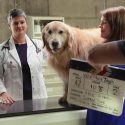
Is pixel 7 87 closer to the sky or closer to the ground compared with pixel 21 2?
closer to the ground

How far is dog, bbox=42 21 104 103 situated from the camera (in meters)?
1.74

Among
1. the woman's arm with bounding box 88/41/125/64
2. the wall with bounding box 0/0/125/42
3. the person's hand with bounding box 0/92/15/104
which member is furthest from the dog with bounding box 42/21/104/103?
the wall with bounding box 0/0/125/42

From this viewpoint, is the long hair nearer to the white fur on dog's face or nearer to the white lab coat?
the white fur on dog's face

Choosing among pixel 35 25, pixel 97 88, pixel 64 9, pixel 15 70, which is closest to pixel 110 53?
pixel 97 88

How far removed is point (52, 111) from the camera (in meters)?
1.56

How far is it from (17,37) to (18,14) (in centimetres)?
21

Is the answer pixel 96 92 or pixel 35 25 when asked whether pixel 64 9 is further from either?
pixel 96 92

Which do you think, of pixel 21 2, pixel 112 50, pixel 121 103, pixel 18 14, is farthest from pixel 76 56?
pixel 21 2

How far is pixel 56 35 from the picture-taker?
1.79m

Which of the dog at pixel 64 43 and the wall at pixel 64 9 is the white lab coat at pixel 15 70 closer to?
the dog at pixel 64 43

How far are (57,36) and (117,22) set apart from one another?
394 millimetres

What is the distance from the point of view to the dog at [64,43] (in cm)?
174

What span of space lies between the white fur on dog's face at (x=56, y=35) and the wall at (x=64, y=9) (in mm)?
3060

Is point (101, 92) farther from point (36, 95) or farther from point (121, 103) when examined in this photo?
point (36, 95)
